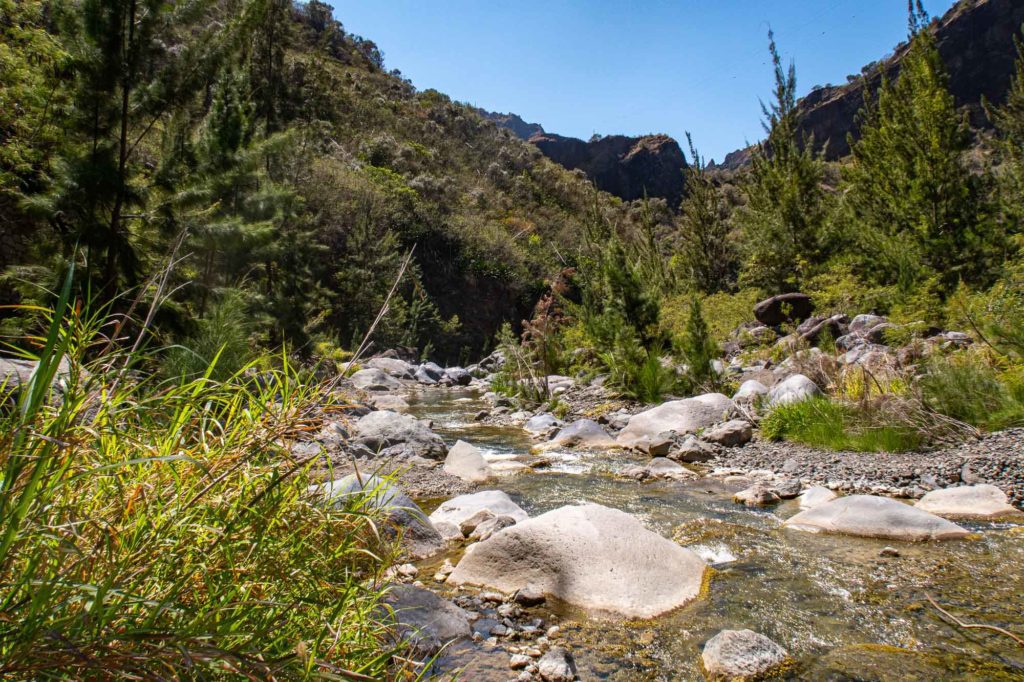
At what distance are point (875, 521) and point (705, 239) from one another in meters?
18.8

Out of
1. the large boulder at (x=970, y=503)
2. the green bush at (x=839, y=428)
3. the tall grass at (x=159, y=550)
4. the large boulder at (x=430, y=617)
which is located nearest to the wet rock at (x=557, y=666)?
the large boulder at (x=430, y=617)

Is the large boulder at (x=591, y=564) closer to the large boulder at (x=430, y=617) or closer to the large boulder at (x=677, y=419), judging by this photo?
the large boulder at (x=430, y=617)

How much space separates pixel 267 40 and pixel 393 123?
23.6 m

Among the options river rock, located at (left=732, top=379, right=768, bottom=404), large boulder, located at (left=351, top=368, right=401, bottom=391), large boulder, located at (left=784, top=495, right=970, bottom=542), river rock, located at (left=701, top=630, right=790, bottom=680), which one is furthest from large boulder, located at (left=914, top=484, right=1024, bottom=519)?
large boulder, located at (left=351, top=368, right=401, bottom=391)

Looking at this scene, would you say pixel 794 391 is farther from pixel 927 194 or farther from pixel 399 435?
pixel 927 194

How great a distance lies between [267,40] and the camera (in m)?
18.0

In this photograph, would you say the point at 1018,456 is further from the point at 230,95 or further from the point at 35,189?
the point at 230,95

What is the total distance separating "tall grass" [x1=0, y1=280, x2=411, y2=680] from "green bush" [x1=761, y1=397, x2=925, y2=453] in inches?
240

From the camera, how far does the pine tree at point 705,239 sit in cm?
Result: 2084

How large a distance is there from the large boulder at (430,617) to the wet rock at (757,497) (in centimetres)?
317

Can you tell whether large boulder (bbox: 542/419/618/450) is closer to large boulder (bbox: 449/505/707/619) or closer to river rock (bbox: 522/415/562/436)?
river rock (bbox: 522/415/562/436)

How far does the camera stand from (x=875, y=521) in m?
3.82

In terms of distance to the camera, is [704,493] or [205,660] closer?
[205,660]

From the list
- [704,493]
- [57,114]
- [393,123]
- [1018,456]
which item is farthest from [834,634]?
[393,123]
